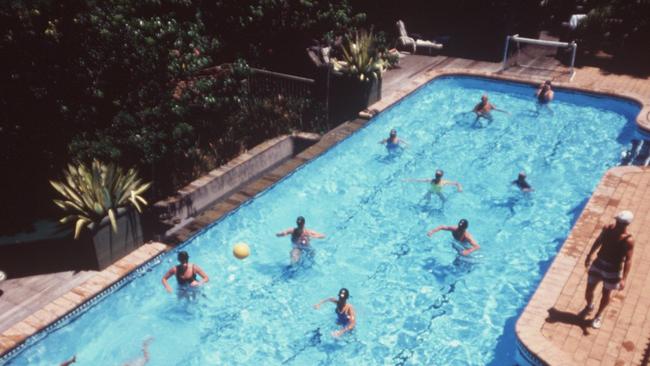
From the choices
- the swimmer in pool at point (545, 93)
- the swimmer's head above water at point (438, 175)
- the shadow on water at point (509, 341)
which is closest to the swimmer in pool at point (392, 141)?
the swimmer's head above water at point (438, 175)

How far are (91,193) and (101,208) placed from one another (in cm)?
38

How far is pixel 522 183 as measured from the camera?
1494 cm

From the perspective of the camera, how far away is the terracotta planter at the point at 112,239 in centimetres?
1050

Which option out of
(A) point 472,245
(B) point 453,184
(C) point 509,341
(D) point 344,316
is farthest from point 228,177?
(C) point 509,341

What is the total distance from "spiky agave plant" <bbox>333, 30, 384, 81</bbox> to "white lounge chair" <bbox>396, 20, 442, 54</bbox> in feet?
24.2

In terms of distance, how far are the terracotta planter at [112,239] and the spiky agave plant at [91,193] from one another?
6.6 inches

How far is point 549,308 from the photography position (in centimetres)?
913

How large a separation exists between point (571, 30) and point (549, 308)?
1882 cm

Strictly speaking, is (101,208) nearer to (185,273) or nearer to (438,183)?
(185,273)

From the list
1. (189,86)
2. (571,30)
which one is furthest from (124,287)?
(571,30)

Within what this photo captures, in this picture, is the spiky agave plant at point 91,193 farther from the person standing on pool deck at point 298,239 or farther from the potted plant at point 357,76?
the potted plant at point 357,76

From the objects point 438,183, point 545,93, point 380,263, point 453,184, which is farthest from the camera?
point 545,93

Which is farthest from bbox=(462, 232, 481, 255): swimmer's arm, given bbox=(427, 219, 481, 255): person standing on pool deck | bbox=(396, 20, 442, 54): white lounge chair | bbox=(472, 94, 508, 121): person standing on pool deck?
bbox=(396, 20, 442, 54): white lounge chair

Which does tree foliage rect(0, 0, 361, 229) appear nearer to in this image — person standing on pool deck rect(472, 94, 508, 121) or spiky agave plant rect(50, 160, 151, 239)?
spiky agave plant rect(50, 160, 151, 239)
